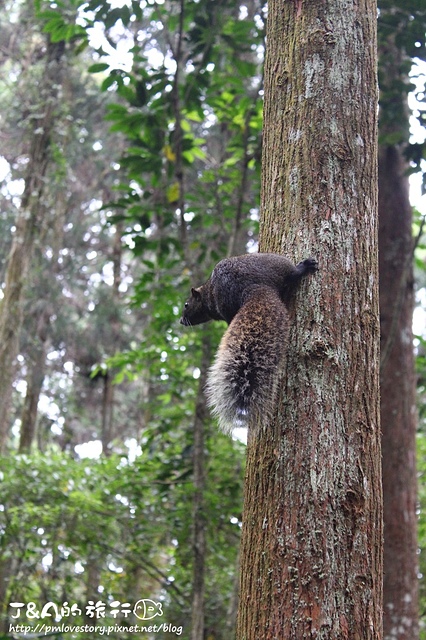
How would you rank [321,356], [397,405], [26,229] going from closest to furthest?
[321,356] < [397,405] < [26,229]

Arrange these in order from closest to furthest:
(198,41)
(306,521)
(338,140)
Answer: (306,521) < (338,140) < (198,41)

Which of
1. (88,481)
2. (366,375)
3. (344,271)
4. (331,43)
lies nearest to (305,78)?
(331,43)

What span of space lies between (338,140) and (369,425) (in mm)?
965

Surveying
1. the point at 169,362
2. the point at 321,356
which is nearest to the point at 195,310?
the point at 169,362

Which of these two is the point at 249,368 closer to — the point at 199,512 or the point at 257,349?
the point at 257,349

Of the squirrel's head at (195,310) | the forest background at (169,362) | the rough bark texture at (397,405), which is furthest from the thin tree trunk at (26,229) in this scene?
the rough bark texture at (397,405)

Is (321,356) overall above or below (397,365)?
below

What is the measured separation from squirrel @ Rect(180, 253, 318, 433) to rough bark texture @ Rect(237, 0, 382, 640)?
0.04 metres

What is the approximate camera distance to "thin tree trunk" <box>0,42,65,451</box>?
8.22m

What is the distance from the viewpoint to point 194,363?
5418 millimetres

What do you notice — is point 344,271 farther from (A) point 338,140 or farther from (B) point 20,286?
(B) point 20,286

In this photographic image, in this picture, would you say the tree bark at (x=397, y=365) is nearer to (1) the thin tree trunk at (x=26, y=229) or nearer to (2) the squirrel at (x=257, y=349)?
(2) the squirrel at (x=257, y=349)

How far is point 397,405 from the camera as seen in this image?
484 centimetres

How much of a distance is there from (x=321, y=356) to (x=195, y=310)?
206 centimetres
